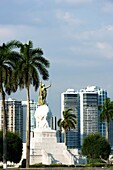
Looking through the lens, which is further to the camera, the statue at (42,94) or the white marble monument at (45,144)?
the statue at (42,94)

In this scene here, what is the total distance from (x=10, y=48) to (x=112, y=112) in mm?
52317

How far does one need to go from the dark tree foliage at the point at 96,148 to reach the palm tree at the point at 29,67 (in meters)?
41.2

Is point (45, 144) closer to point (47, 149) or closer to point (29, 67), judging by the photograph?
point (47, 149)

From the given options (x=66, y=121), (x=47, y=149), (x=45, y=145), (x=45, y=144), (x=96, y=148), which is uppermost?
(x=66, y=121)

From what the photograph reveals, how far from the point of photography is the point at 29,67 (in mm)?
60750

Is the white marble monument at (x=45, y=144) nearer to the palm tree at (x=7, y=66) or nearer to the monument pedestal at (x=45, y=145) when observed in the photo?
the monument pedestal at (x=45, y=145)

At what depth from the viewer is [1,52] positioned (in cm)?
5831

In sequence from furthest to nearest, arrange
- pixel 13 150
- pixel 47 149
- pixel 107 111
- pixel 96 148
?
1. pixel 107 111
2. pixel 96 148
3. pixel 47 149
4. pixel 13 150

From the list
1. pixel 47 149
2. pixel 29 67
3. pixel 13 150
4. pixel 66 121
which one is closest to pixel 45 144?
pixel 47 149

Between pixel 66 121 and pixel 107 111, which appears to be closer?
pixel 107 111

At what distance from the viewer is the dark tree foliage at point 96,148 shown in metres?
101

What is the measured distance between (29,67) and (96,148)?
43366 mm

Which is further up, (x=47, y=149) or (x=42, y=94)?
(x=42, y=94)

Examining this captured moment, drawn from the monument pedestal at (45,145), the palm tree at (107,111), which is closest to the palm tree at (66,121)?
the palm tree at (107,111)
